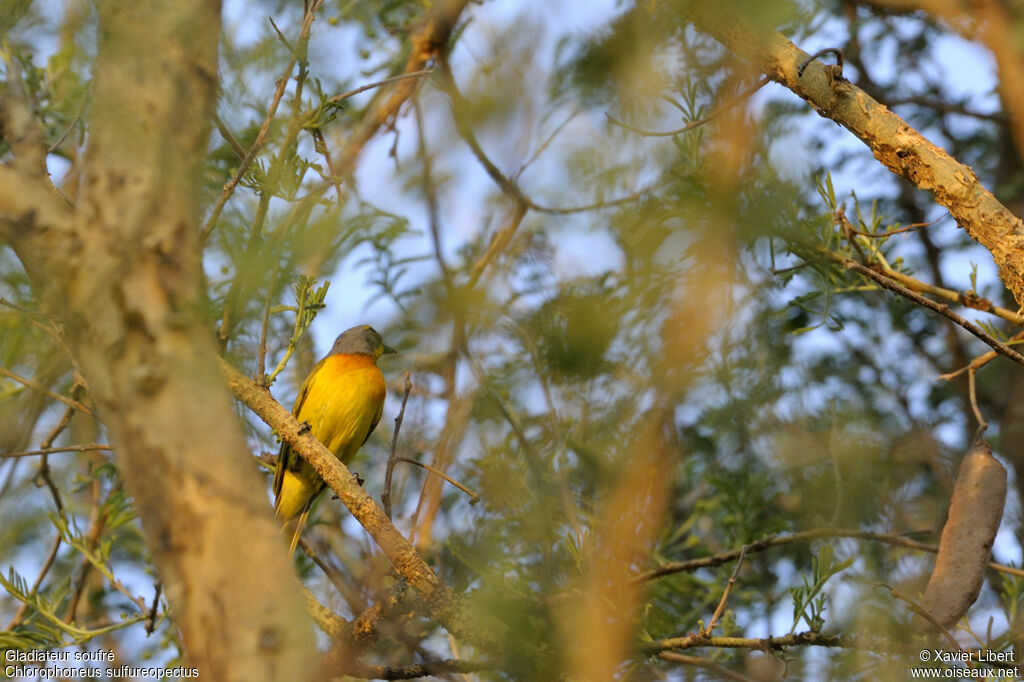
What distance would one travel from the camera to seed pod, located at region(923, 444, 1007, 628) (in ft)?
8.00

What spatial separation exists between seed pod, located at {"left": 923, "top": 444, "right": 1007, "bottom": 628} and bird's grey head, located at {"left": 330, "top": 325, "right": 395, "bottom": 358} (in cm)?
352

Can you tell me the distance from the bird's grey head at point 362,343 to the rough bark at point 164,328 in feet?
12.1

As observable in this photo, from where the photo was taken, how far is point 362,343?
5.36 metres

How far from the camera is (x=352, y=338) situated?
17.7 feet

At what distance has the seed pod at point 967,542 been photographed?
2439 mm

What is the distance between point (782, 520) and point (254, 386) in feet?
8.97

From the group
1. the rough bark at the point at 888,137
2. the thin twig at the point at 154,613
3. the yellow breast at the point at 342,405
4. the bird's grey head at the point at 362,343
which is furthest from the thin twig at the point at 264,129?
the bird's grey head at the point at 362,343

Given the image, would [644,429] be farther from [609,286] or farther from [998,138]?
[998,138]

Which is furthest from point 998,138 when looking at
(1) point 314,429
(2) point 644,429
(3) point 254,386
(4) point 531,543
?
(3) point 254,386

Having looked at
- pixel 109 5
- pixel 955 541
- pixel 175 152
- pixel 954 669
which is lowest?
pixel 954 669

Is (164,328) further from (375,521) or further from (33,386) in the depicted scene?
(33,386)

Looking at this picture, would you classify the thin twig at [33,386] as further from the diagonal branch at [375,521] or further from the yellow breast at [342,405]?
the yellow breast at [342,405]

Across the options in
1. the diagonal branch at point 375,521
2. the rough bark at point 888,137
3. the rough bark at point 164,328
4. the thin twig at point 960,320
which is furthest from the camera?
the diagonal branch at point 375,521

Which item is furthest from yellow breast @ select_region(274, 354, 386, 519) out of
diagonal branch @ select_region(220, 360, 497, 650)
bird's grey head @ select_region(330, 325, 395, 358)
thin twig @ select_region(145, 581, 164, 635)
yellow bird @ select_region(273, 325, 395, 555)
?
diagonal branch @ select_region(220, 360, 497, 650)
